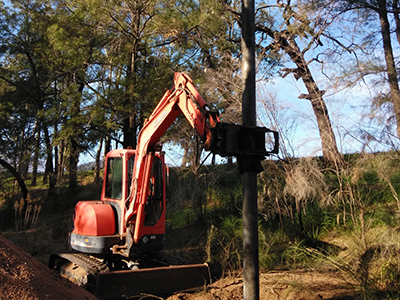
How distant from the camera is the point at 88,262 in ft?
25.5

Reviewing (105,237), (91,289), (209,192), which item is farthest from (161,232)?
(209,192)

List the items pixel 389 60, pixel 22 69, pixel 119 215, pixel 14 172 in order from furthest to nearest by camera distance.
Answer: pixel 22 69, pixel 14 172, pixel 389 60, pixel 119 215

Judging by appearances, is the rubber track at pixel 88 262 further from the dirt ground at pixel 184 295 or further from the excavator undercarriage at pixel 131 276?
the dirt ground at pixel 184 295

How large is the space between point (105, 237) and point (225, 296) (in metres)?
2.70

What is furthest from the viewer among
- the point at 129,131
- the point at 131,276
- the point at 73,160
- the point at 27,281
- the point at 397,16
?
the point at 73,160

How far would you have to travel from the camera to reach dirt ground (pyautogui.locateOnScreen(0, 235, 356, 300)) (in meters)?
4.31

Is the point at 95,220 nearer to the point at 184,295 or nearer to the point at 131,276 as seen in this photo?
the point at 131,276

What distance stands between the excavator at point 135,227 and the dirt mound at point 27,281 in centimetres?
163

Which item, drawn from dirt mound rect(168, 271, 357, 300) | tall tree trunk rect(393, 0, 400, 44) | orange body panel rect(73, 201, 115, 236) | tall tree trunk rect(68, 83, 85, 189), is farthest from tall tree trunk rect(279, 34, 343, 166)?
tall tree trunk rect(68, 83, 85, 189)

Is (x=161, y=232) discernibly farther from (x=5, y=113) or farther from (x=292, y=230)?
(x=5, y=113)

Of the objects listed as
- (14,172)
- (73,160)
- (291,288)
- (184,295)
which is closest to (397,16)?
(291,288)

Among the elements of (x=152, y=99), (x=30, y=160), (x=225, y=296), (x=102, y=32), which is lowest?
(x=225, y=296)

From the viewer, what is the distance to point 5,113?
70.8 ft

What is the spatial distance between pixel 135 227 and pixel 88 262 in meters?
1.18
